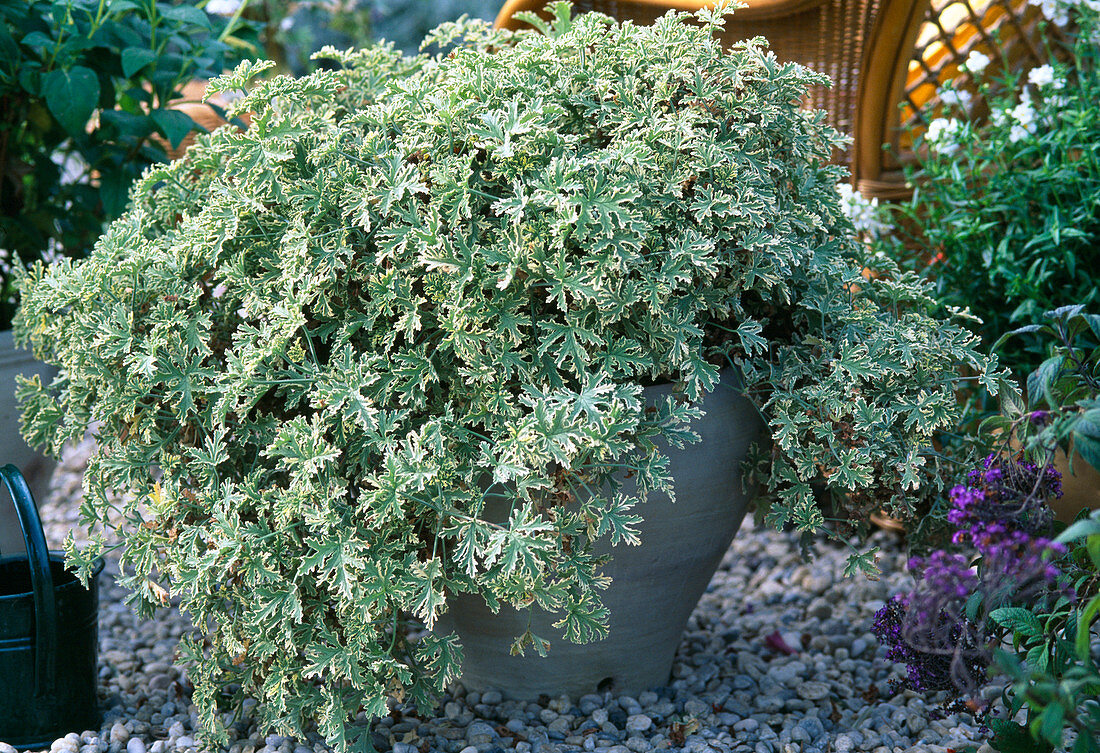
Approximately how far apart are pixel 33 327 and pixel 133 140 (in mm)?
671

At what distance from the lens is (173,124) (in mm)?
2178

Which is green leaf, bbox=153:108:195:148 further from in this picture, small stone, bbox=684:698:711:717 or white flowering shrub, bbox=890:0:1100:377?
white flowering shrub, bbox=890:0:1100:377

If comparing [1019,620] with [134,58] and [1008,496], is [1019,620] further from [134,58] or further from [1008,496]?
[134,58]

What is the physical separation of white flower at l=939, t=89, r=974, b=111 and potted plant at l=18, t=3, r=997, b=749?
779 millimetres

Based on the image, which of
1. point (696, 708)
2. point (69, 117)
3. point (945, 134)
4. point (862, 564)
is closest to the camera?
point (862, 564)

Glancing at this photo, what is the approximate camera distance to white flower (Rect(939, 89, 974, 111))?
2.43 metres

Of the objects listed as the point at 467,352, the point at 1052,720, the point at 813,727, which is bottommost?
the point at 813,727

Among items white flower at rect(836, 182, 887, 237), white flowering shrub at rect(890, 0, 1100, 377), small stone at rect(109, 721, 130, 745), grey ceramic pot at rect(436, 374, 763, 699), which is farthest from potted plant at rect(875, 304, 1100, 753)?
small stone at rect(109, 721, 130, 745)

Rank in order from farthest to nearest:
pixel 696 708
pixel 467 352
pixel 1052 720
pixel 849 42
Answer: pixel 849 42 < pixel 696 708 < pixel 467 352 < pixel 1052 720

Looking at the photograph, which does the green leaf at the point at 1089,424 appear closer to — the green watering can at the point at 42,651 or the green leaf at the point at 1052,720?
the green leaf at the point at 1052,720

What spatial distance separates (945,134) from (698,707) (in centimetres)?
145

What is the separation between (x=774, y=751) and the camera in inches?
67.0

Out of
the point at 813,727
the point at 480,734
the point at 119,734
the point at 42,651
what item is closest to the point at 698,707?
the point at 813,727

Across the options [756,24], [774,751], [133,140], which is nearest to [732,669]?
[774,751]
